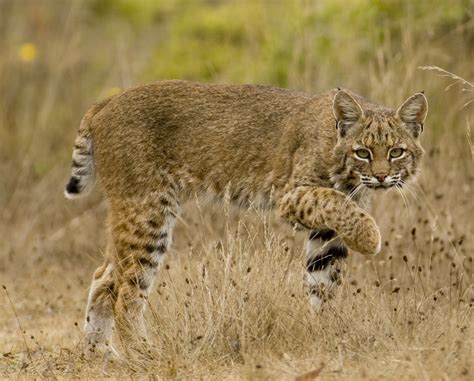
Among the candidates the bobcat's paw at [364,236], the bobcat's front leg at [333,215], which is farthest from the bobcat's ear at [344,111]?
the bobcat's paw at [364,236]

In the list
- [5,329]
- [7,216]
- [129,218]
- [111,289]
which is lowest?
[7,216]

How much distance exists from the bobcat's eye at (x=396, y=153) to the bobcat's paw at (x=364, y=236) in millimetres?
476

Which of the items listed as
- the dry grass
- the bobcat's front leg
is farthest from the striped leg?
the bobcat's front leg

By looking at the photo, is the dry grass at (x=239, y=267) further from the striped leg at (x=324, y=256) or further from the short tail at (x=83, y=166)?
the short tail at (x=83, y=166)

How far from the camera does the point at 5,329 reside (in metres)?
8.41

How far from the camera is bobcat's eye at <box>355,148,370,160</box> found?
6973 mm

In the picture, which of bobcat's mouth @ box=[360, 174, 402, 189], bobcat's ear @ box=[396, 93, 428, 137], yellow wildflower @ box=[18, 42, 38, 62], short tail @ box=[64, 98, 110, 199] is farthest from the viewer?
yellow wildflower @ box=[18, 42, 38, 62]

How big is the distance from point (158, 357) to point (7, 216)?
5.83 metres

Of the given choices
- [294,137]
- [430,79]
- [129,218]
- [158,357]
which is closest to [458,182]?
[430,79]

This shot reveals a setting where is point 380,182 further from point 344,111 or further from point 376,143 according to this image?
point 344,111

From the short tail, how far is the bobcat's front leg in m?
1.41

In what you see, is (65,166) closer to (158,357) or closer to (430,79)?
(430,79)

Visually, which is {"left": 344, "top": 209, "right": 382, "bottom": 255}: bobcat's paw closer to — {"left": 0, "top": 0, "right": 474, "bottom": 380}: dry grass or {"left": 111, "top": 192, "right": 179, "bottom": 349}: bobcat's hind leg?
{"left": 0, "top": 0, "right": 474, "bottom": 380}: dry grass

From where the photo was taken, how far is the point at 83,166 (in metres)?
7.80
